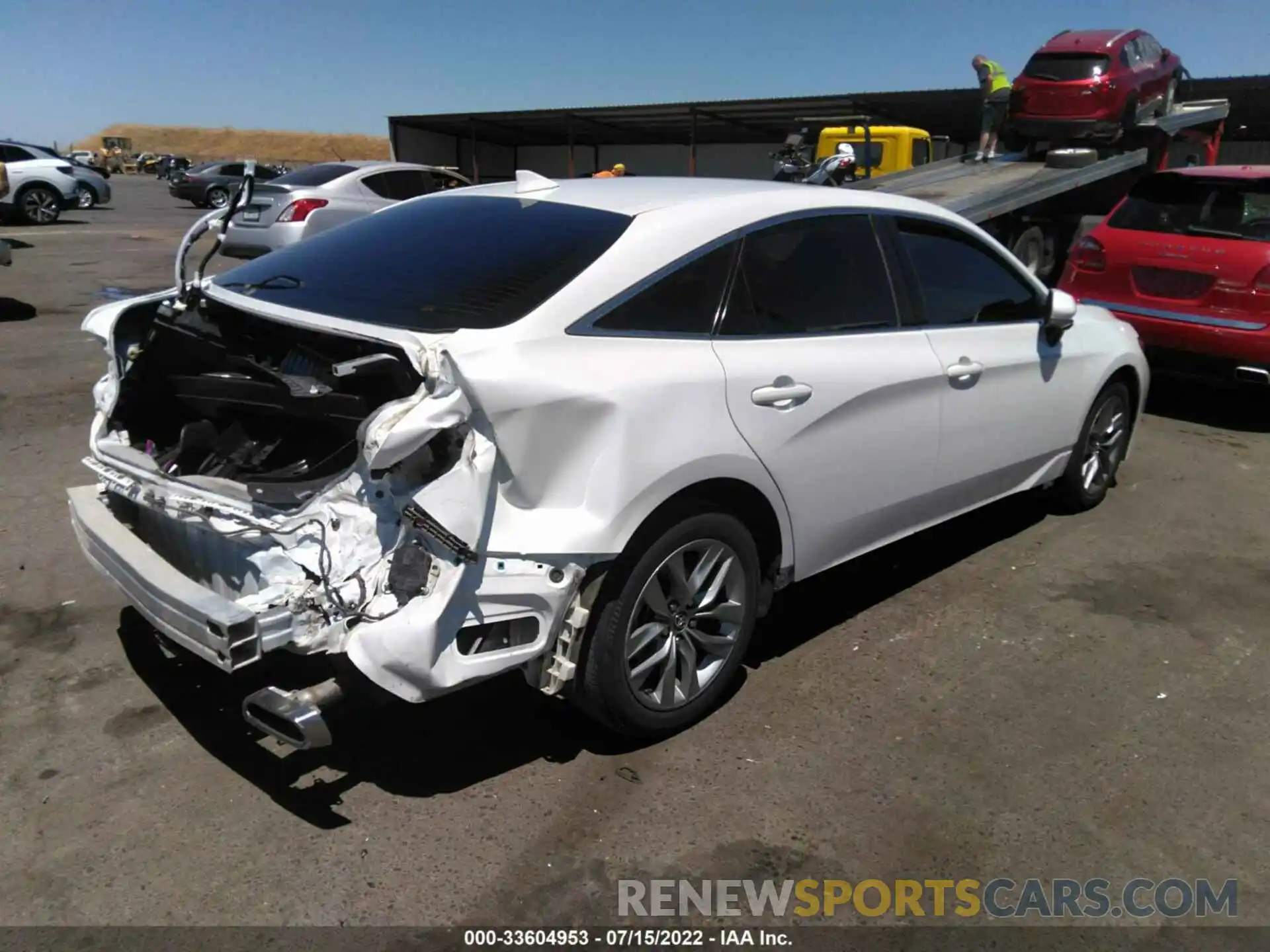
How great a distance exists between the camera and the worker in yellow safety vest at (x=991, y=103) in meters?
11.6

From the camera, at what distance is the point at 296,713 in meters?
2.54

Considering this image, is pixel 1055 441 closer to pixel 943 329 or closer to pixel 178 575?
pixel 943 329

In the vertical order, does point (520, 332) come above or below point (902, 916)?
above

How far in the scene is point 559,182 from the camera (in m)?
3.82

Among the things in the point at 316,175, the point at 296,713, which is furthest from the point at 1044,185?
the point at 296,713

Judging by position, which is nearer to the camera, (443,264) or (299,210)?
(443,264)

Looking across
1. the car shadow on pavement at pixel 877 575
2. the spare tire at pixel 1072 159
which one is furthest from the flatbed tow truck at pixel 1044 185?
the car shadow on pavement at pixel 877 575

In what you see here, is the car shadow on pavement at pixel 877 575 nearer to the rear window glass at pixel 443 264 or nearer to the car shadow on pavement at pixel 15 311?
the rear window glass at pixel 443 264

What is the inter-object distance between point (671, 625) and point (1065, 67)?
10535 millimetres

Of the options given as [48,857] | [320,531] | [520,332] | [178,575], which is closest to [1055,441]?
[520,332]

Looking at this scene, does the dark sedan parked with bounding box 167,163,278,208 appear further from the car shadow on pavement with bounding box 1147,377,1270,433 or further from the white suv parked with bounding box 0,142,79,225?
the car shadow on pavement with bounding box 1147,377,1270,433

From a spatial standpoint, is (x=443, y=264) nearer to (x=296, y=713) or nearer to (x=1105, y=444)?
(x=296, y=713)

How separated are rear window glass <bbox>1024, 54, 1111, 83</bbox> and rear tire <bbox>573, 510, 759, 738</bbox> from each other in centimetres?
997

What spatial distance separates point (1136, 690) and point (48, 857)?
139 inches
